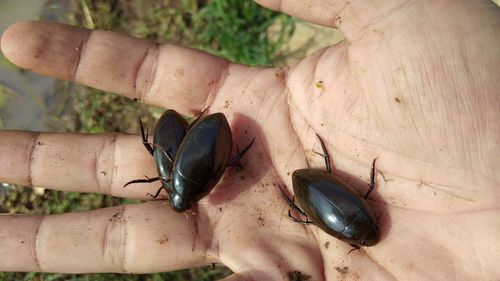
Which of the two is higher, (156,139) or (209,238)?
(156,139)

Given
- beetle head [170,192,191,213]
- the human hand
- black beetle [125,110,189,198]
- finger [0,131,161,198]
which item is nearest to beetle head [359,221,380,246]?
the human hand

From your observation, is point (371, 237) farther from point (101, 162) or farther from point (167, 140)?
point (101, 162)

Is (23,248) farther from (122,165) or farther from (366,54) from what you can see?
(366,54)

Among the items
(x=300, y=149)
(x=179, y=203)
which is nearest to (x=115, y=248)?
(x=179, y=203)

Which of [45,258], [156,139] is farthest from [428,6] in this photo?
[45,258]

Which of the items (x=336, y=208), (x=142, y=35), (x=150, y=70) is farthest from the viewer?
(x=142, y=35)

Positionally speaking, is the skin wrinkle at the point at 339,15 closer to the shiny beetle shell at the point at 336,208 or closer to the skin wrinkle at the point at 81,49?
the shiny beetle shell at the point at 336,208

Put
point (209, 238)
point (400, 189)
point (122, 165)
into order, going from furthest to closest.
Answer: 1. point (122, 165)
2. point (209, 238)
3. point (400, 189)
